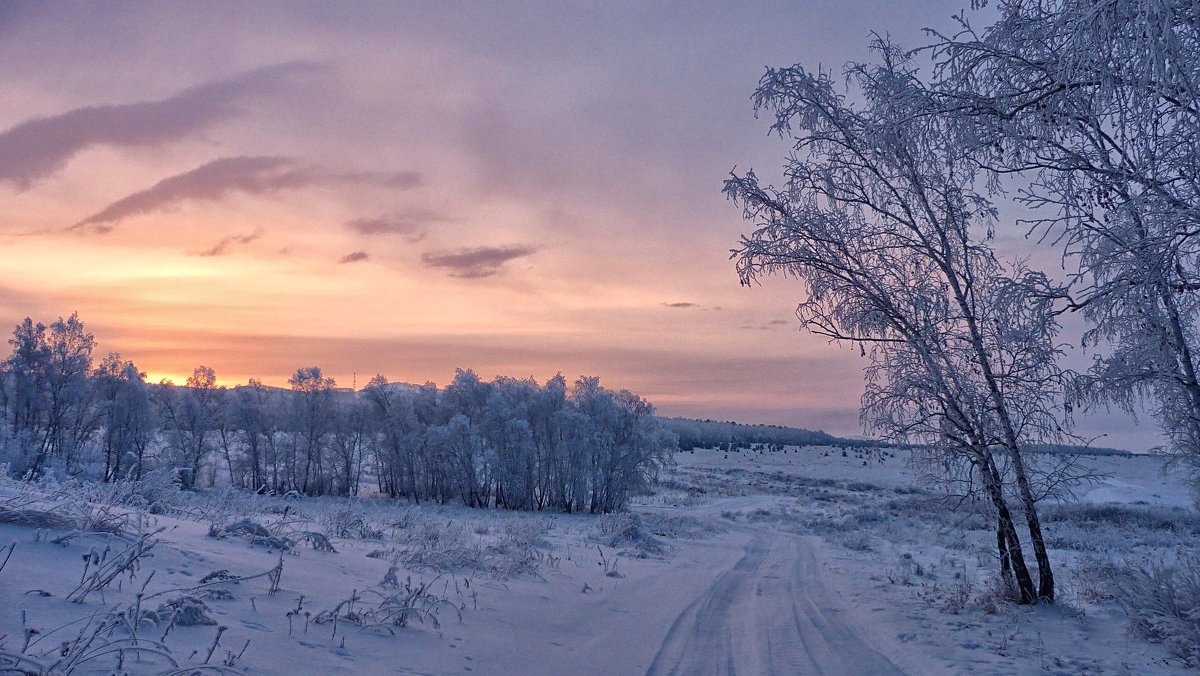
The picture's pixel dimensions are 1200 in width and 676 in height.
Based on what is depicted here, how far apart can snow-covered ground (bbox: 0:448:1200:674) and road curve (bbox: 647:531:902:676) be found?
0.05 metres

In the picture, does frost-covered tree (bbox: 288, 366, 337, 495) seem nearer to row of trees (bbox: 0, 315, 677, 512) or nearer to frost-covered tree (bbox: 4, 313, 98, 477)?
row of trees (bbox: 0, 315, 677, 512)

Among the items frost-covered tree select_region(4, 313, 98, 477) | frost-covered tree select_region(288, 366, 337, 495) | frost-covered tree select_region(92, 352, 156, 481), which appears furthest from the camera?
frost-covered tree select_region(288, 366, 337, 495)

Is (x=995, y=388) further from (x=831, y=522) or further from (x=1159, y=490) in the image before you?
(x=1159, y=490)

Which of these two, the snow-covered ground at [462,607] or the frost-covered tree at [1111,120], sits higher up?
the frost-covered tree at [1111,120]

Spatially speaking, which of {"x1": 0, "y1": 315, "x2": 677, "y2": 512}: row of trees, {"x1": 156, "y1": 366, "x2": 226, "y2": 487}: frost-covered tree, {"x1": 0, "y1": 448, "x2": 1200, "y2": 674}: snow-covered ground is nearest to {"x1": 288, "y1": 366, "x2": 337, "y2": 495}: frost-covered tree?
{"x1": 0, "y1": 315, "x2": 677, "y2": 512}: row of trees

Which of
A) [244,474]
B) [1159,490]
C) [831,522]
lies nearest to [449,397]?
[244,474]

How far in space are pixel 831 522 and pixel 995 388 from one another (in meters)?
23.0

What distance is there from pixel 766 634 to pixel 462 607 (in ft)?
13.4

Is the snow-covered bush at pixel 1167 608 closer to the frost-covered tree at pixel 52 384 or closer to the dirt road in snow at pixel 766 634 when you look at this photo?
the dirt road in snow at pixel 766 634

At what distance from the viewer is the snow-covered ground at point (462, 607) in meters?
4.75

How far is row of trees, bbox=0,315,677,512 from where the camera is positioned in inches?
1490

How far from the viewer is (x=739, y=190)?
35.6ft

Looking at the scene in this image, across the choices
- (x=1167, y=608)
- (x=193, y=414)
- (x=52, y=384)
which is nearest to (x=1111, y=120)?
(x=1167, y=608)

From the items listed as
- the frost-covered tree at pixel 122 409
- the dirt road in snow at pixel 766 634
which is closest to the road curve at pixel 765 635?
the dirt road in snow at pixel 766 634
